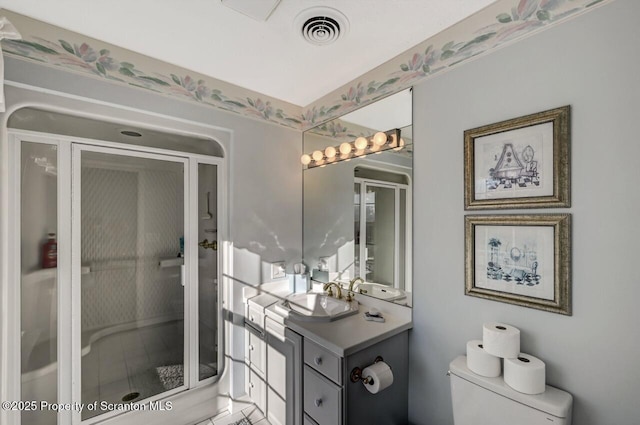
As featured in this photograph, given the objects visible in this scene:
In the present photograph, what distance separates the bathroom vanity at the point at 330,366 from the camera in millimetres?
1346

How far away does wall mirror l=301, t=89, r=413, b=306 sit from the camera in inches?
67.4

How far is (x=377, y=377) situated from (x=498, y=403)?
500mm

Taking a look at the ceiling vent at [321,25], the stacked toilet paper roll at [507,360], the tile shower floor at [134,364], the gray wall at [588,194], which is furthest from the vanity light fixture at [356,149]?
the tile shower floor at [134,364]

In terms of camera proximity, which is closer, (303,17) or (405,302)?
(303,17)

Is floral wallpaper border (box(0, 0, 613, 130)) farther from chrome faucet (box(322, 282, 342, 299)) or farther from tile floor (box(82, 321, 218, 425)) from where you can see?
tile floor (box(82, 321, 218, 425))

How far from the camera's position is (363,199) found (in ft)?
6.59

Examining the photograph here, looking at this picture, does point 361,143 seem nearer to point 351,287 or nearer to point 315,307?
point 351,287

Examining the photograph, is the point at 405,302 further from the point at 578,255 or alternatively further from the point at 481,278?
the point at 578,255

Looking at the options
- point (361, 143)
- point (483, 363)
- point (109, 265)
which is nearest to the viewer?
point (483, 363)

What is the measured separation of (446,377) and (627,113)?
1400mm

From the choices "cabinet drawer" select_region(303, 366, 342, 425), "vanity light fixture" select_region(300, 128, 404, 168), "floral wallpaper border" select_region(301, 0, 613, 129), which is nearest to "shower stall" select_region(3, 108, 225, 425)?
"vanity light fixture" select_region(300, 128, 404, 168)

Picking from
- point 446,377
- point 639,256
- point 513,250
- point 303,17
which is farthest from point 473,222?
point 303,17

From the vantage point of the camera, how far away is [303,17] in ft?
4.63

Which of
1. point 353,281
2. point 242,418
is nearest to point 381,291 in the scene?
point 353,281
